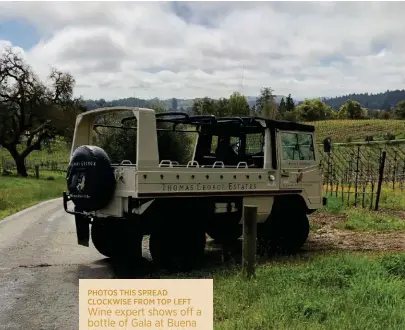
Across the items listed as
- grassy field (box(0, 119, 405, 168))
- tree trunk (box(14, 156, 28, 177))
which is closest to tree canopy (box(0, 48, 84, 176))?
tree trunk (box(14, 156, 28, 177))

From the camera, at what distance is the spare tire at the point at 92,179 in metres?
7.77

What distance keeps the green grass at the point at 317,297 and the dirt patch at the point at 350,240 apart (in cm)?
251

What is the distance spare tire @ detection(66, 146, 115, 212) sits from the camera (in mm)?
7773

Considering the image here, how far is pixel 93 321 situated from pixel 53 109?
44223 millimetres

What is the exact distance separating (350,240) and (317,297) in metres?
5.43

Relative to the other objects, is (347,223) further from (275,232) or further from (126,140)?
(126,140)

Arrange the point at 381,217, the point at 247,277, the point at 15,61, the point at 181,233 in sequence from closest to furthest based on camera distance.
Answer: the point at 247,277, the point at 181,233, the point at 381,217, the point at 15,61

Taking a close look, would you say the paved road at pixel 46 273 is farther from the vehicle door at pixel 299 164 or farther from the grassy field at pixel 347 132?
the grassy field at pixel 347 132

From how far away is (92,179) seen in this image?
7812 millimetres

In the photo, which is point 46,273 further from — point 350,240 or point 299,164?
point 350,240

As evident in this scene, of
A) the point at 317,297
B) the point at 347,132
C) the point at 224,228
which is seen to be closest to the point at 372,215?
the point at 224,228

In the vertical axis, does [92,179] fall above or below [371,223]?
above

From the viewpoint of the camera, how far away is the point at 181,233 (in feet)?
27.3

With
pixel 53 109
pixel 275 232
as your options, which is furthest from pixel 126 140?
pixel 53 109
